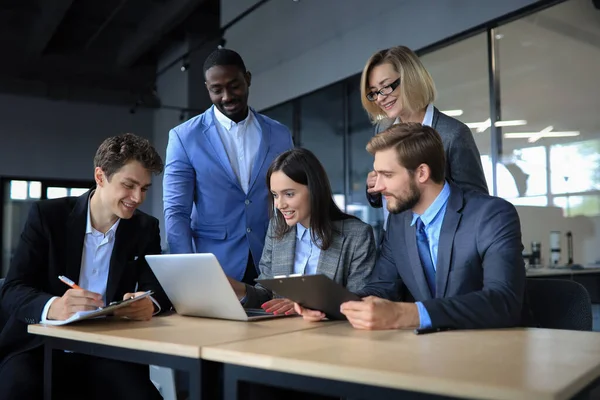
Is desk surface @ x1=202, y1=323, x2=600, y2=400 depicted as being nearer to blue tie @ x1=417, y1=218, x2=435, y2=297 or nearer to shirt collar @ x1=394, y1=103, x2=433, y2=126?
blue tie @ x1=417, y1=218, x2=435, y2=297

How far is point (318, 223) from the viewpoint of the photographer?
238 cm

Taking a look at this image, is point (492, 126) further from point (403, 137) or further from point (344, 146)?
point (403, 137)

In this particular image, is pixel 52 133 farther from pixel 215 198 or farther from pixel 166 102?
pixel 215 198

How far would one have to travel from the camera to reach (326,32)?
691cm

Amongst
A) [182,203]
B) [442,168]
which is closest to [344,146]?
[182,203]

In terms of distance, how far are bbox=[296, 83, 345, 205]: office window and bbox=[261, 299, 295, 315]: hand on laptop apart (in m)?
4.95

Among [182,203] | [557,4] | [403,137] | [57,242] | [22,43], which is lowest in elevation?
[57,242]

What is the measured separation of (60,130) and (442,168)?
10.1 m

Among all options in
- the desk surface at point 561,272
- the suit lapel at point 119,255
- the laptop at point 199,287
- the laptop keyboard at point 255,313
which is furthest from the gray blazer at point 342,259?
the desk surface at point 561,272

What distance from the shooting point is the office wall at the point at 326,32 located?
5371 mm

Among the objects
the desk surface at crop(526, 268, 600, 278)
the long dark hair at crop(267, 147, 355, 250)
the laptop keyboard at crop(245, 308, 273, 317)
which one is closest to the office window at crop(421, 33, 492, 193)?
the desk surface at crop(526, 268, 600, 278)

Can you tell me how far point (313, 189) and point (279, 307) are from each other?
1.94ft

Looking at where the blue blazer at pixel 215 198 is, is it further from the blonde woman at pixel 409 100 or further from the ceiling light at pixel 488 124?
the ceiling light at pixel 488 124

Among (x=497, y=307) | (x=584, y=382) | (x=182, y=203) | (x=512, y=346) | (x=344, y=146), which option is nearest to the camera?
(x=584, y=382)
